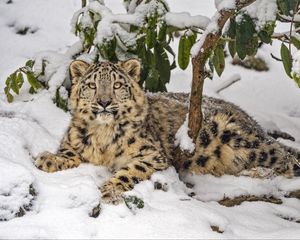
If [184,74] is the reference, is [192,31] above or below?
above

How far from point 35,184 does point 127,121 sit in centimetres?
136

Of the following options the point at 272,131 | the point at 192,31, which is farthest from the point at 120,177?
the point at 272,131

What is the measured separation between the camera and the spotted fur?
505 centimetres

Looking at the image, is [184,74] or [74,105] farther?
[184,74]

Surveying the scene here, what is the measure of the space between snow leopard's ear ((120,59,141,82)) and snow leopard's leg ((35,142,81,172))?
2.65 ft

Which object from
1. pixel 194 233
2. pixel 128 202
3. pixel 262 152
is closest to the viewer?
pixel 194 233

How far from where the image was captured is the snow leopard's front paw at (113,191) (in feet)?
13.5

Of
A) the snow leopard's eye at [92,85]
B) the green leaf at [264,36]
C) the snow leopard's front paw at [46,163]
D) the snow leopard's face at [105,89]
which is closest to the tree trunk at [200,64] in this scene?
the green leaf at [264,36]

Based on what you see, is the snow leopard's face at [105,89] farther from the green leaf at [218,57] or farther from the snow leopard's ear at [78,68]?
the green leaf at [218,57]

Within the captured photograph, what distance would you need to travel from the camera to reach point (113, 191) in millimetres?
4277

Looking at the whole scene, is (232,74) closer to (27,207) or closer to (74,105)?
(74,105)

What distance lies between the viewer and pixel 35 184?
4027 millimetres

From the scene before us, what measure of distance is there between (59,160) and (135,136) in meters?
0.69

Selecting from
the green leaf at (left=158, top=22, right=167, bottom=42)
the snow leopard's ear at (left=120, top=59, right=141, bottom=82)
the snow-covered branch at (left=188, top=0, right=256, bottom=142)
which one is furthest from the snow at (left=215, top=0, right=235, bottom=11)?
the snow leopard's ear at (left=120, top=59, right=141, bottom=82)
